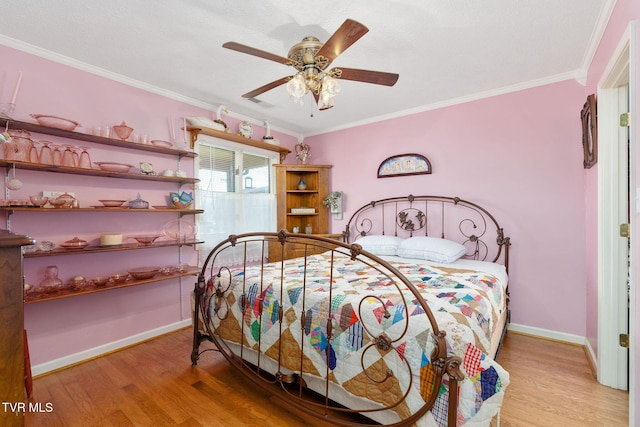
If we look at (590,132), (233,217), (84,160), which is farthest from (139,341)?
(590,132)

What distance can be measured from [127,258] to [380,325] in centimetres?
255

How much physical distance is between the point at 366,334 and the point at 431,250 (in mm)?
1668

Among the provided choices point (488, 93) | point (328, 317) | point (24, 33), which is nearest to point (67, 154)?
point (24, 33)

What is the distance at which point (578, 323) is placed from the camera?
2764mm

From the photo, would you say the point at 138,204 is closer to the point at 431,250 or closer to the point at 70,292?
the point at 70,292

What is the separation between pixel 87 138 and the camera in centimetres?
253

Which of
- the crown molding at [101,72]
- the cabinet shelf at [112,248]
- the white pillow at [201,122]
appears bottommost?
the cabinet shelf at [112,248]

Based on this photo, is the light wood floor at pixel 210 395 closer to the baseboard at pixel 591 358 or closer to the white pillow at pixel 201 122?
the baseboard at pixel 591 358

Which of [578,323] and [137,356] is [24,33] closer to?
[137,356]

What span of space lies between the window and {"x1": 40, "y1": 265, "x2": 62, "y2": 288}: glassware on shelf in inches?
50.9

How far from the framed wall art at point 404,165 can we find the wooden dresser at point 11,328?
358cm

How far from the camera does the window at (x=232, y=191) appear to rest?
3504mm

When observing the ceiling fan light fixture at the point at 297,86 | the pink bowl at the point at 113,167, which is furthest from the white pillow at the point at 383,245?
the pink bowl at the point at 113,167

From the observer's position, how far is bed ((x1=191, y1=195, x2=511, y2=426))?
1245mm
